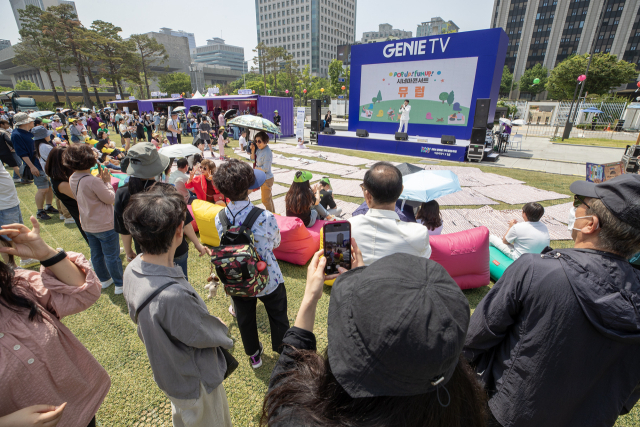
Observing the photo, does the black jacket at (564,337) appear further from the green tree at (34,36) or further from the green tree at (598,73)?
the green tree at (34,36)

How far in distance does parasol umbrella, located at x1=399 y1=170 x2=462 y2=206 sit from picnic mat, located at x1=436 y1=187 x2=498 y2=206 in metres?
3.09

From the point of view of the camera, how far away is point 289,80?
5816cm

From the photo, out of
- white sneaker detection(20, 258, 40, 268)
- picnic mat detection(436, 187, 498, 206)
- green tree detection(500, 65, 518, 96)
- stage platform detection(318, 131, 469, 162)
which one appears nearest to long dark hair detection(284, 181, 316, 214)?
white sneaker detection(20, 258, 40, 268)

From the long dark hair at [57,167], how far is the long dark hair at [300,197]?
278 centimetres

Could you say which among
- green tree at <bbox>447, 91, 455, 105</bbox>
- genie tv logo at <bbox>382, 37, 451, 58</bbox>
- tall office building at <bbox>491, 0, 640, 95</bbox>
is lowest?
green tree at <bbox>447, 91, 455, 105</bbox>

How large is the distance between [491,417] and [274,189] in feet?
23.4

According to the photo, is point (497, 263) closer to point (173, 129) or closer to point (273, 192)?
point (273, 192)

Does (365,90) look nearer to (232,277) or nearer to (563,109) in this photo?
(232,277)

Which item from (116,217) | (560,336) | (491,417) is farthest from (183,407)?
(116,217)

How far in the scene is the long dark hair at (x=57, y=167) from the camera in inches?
135

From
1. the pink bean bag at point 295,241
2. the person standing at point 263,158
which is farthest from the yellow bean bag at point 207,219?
the person standing at point 263,158

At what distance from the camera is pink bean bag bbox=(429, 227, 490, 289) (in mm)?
3475

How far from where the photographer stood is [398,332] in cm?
64

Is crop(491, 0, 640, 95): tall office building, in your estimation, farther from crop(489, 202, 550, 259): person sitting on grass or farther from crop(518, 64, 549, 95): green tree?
crop(489, 202, 550, 259): person sitting on grass
